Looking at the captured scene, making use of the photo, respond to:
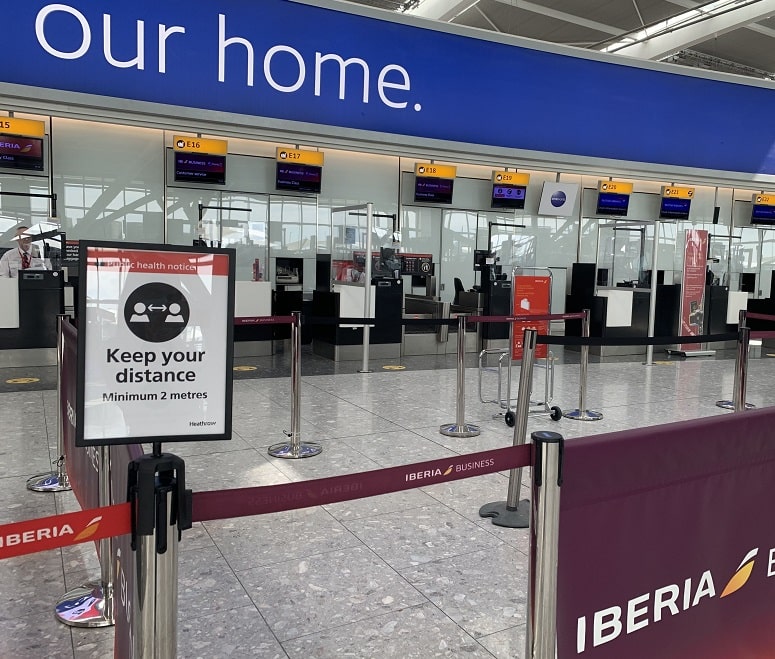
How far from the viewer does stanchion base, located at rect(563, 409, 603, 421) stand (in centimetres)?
600

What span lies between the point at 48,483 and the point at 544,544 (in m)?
3.33

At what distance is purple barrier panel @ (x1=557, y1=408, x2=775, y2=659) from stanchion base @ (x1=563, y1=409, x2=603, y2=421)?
4153 mm

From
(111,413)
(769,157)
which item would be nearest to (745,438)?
(111,413)

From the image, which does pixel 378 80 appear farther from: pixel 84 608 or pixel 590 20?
pixel 590 20

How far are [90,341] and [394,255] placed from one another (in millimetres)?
9051

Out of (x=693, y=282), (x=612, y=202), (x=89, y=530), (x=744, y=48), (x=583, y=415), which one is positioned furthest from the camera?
(x=744, y=48)

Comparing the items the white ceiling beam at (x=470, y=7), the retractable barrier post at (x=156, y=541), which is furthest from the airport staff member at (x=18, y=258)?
the white ceiling beam at (x=470, y=7)

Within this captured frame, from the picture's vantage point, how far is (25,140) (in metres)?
9.42

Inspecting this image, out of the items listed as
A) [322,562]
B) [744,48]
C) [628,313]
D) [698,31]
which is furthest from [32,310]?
[744,48]

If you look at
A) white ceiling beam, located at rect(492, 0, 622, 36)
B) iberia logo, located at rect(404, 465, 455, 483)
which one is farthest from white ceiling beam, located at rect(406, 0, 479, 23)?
iberia logo, located at rect(404, 465, 455, 483)

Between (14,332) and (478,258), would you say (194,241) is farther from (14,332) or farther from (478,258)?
(478,258)

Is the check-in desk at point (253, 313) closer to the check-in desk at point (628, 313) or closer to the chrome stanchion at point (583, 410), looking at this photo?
the chrome stanchion at point (583, 410)

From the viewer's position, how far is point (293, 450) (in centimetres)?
478

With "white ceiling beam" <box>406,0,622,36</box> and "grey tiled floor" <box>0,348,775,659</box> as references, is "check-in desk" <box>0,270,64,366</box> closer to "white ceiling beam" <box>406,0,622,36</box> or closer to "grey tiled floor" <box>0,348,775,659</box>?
"grey tiled floor" <box>0,348,775,659</box>
